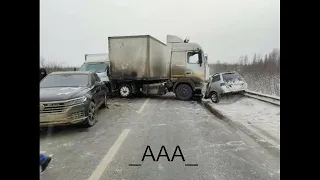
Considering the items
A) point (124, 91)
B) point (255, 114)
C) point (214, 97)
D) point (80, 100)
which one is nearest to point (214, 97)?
point (214, 97)

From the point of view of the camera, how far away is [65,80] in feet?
5.33

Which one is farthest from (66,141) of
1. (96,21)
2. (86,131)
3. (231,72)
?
(231,72)

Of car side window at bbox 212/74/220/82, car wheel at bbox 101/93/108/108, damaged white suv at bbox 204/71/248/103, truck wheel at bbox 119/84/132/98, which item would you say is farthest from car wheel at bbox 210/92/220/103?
car wheel at bbox 101/93/108/108

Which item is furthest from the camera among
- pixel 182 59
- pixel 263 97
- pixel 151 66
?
pixel 182 59

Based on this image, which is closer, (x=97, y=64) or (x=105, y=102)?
(x=97, y=64)

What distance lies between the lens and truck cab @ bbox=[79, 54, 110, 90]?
1664mm

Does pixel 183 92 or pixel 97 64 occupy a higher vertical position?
pixel 97 64

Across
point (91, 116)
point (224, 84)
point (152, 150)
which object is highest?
point (224, 84)

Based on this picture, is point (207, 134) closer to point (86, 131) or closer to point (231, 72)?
point (231, 72)

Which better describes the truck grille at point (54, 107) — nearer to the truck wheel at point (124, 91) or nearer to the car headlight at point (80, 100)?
the car headlight at point (80, 100)

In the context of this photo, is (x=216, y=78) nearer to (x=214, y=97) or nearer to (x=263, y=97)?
(x=214, y=97)

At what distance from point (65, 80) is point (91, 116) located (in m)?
0.27

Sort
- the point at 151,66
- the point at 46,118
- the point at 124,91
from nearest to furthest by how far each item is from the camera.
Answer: the point at 46,118, the point at 124,91, the point at 151,66
